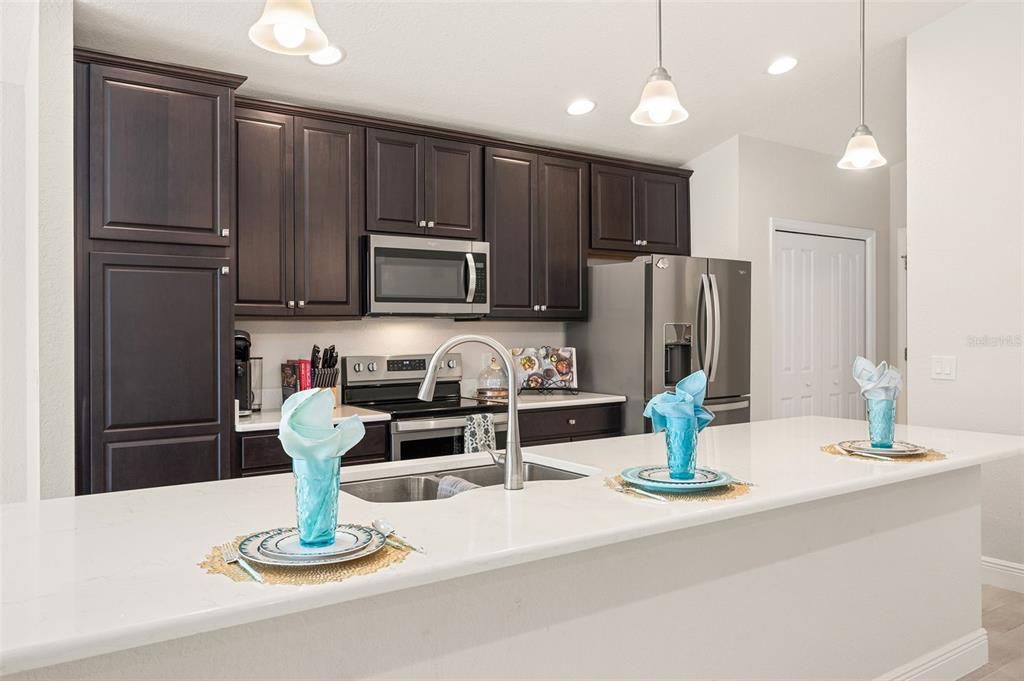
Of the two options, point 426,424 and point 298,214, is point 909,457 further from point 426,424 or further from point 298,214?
point 298,214

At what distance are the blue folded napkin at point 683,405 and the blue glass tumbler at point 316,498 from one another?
2.66ft

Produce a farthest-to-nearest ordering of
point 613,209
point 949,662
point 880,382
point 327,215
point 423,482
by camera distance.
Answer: point 613,209
point 327,215
point 949,662
point 880,382
point 423,482

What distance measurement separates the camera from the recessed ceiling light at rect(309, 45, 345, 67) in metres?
3.29

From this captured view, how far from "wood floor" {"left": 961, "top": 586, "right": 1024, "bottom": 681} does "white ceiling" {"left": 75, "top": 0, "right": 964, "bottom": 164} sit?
2865 millimetres

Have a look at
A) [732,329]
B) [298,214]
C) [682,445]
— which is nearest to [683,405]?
[682,445]

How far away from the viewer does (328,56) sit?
3332mm

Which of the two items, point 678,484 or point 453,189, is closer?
point 678,484

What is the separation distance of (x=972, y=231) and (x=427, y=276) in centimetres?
276

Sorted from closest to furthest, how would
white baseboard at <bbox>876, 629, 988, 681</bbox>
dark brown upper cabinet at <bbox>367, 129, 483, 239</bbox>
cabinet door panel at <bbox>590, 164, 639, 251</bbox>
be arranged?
1. white baseboard at <bbox>876, 629, 988, 681</bbox>
2. dark brown upper cabinet at <bbox>367, 129, 483, 239</bbox>
3. cabinet door panel at <bbox>590, 164, 639, 251</bbox>

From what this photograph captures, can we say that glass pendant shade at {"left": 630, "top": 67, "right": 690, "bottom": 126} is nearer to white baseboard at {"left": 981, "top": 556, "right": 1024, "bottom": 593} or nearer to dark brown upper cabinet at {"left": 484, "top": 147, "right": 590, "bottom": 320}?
dark brown upper cabinet at {"left": 484, "top": 147, "right": 590, "bottom": 320}

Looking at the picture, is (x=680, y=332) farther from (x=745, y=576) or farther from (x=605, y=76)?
(x=745, y=576)

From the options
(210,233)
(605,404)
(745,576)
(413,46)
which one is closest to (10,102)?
(210,233)

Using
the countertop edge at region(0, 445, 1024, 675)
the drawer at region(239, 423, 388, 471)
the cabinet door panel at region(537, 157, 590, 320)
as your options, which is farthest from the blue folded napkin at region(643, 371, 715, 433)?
the cabinet door panel at region(537, 157, 590, 320)

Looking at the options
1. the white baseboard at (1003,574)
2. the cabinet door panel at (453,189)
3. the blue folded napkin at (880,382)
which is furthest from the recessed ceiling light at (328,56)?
the white baseboard at (1003,574)
